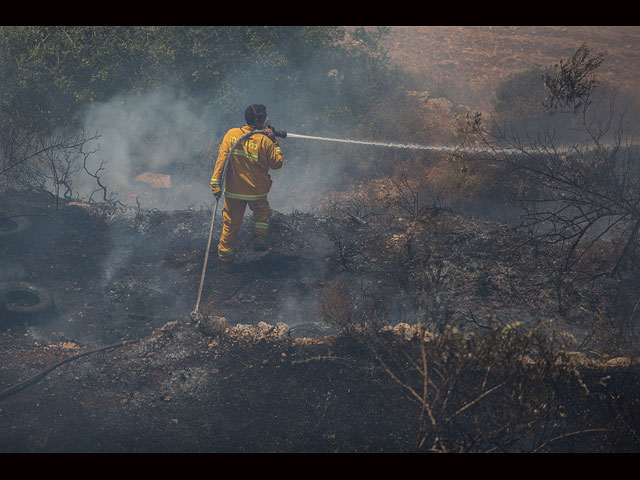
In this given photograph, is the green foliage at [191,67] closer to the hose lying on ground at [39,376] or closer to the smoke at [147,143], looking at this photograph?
the smoke at [147,143]

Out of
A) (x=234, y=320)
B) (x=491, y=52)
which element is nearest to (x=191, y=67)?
(x=234, y=320)

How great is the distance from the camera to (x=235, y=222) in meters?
6.46

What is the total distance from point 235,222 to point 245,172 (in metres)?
0.70

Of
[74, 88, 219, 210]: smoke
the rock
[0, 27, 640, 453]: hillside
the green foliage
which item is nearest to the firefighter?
[0, 27, 640, 453]: hillside

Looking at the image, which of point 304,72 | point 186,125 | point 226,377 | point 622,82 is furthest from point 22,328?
point 622,82

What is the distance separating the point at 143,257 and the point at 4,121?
469cm

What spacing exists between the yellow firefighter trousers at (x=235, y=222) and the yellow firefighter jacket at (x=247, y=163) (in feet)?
0.42

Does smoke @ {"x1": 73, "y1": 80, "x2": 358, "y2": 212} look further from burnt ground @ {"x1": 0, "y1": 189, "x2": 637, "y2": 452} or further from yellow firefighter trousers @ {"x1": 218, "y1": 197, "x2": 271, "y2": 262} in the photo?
yellow firefighter trousers @ {"x1": 218, "y1": 197, "x2": 271, "y2": 262}

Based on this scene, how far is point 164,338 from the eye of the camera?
17.6ft

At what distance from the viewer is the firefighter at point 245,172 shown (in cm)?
614

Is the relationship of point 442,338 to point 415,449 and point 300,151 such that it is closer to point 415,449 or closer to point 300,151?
point 415,449

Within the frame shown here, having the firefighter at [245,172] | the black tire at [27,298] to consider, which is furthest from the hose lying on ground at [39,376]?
the firefighter at [245,172]

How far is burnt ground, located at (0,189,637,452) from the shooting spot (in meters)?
4.20

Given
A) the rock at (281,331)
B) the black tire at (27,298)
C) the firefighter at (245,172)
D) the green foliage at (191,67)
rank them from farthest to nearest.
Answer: the green foliage at (191,67), the firefighter at (245,172), the black tire at (27,298), the rock at (281,331)
